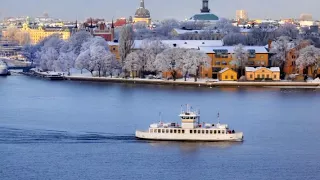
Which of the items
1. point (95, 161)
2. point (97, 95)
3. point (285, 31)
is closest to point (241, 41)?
point (285, 31)

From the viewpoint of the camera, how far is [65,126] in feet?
57.9

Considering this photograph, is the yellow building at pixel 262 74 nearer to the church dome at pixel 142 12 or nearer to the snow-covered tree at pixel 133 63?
the snow-covered tree at pixel 133 63

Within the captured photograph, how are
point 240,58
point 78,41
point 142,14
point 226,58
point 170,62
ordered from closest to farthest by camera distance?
point 170,62 < point 240,58 < point 226,58 < point 78,41 < point 142,14

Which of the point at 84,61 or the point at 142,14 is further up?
the point at 142,14

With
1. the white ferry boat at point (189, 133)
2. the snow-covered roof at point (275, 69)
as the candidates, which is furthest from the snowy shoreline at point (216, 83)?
the white ferry boat at point (189, 133)

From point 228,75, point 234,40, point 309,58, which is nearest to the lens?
point 228,75

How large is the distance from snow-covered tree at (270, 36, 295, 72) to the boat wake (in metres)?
13.3

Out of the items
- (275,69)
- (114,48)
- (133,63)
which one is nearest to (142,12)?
(114,48)

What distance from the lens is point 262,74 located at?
2817 centimetres

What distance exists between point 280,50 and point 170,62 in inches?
133

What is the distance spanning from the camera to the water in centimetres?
1387

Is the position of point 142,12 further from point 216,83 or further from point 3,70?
point 216,83

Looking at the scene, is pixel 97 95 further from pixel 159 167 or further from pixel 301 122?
pixel 159 167

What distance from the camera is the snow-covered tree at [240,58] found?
28875mm
